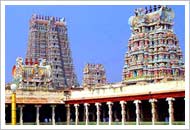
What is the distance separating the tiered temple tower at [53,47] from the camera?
5856 centimetres

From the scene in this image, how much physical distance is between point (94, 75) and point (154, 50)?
1953 centimetres

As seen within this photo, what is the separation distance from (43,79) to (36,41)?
973 cm

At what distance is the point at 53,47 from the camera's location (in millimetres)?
59281

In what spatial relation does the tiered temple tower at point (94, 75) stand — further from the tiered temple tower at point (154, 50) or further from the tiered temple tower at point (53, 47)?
the tiered temple tower at point (154, 50)

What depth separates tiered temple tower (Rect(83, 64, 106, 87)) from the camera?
6319 centimetres

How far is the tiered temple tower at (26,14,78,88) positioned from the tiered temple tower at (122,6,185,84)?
45.3ft

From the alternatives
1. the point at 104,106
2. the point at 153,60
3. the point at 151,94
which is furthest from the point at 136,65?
the point at 151,94

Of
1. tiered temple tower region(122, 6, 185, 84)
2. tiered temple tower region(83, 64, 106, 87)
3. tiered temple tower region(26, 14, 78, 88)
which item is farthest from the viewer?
tiered temple tower region(83, 64, 106, 87)

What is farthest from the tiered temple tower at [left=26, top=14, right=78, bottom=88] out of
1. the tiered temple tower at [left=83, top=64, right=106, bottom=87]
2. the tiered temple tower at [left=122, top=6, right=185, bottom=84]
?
the tiered temple tower at [left=122, top=6, right=185, bottom=84]

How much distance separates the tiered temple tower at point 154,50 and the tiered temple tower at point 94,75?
16.3m

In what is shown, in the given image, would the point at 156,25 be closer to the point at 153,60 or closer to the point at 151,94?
the point at 153,60

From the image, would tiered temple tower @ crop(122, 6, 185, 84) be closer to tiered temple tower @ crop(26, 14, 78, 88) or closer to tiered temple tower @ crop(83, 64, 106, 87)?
tiered temple tower @ crop(26, 14, 78, 88)

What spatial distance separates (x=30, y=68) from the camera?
49.3 metres

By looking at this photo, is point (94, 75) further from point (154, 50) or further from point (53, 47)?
point (154, 50)
